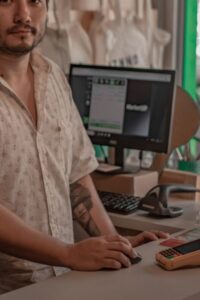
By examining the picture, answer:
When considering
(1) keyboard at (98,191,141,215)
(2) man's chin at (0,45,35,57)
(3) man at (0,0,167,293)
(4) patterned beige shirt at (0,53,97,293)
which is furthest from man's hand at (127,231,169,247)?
(2) man's chin at (0,45,35,57)

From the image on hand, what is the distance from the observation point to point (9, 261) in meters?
1.83

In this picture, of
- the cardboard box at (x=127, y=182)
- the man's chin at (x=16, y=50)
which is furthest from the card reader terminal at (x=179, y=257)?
the cardboard box at (x=127, y=182)

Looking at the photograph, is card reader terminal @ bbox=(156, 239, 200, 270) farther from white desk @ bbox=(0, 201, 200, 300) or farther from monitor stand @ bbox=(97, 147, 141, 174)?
monitor stand @ bbox=(97, 147, 141, 174)

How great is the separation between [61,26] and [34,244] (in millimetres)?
1751

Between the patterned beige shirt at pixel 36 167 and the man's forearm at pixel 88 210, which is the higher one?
the patterned beige shirt at pixel 36 167

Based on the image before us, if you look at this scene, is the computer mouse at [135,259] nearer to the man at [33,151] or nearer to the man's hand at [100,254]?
the man's hand at [100,254]

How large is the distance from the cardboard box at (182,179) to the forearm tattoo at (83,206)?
1.83 ft

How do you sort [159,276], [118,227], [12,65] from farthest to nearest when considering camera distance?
[118,227]
[12,65]
[159,276]

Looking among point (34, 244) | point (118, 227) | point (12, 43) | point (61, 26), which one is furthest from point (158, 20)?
point (34, 244)

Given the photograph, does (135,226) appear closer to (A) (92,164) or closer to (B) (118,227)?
(B) (118,227)

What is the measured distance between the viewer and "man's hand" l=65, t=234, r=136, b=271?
151 cm

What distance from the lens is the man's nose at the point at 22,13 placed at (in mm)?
1859

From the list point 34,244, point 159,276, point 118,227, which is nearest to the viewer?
point 159,276

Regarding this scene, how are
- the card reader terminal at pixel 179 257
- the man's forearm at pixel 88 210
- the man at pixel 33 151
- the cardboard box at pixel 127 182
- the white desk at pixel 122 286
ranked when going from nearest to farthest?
the white desk at pixel 122 286, the card reader terminal at pixel 179 257, the man at pixel 33 151, the man's forearm at pixel 88 210, the cardboard box at pixel 127 182
